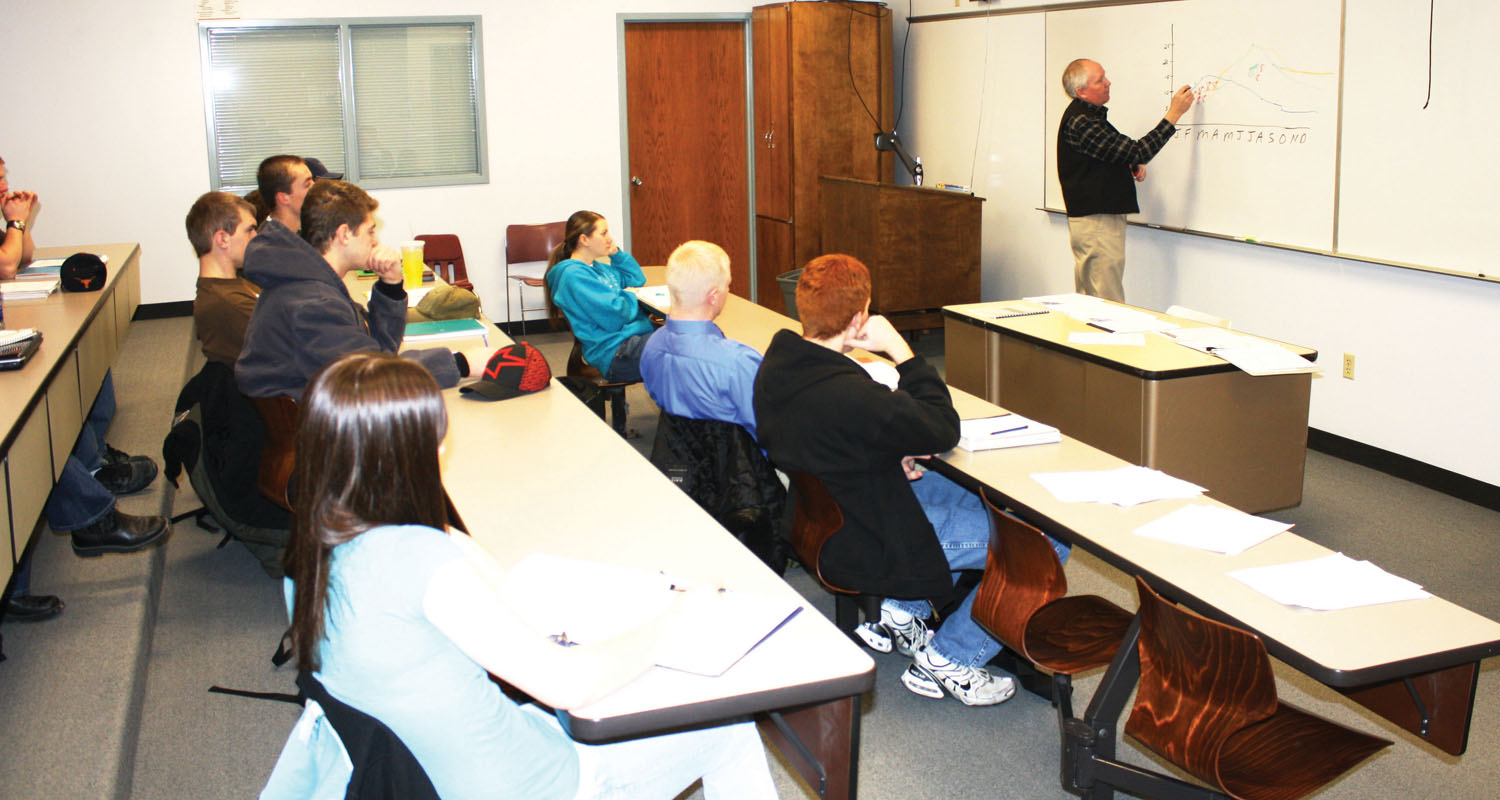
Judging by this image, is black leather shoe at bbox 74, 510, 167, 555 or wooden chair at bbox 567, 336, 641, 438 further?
wooden chair at bbox 567, 336, 641, 438

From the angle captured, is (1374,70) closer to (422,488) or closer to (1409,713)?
(1409,713)

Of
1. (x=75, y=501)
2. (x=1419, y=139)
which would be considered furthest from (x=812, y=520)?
(x=1419, y=139)

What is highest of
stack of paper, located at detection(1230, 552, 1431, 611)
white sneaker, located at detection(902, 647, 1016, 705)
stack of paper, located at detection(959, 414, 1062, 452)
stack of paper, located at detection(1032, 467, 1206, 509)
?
stack of paper, located at detection(959, 414, 1062, 452)

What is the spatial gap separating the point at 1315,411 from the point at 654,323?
9.54 ft

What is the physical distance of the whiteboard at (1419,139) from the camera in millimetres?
4191

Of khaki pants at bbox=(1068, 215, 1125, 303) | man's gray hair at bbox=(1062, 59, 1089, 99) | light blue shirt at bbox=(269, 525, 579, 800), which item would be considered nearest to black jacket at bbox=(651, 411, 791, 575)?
light blue shirt at bbox=(269, 525, 579, 800)

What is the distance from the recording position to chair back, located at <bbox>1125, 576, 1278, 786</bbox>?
1906 millimetres

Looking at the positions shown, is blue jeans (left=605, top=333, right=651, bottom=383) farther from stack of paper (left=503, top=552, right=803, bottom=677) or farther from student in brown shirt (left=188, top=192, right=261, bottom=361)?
stack of paper (left=503, top=552, right=803, bottom=677)

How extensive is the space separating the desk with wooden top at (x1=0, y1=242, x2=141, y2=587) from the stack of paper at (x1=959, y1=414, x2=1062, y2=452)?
2.27m

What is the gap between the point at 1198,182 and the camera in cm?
553

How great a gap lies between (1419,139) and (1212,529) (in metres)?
2.84

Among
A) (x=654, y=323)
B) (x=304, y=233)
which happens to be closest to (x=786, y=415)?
(x=304, y=233)

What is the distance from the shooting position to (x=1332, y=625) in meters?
2.00

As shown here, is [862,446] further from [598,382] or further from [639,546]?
[598,382]
